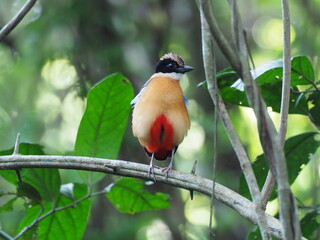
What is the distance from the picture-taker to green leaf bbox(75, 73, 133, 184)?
3236mm

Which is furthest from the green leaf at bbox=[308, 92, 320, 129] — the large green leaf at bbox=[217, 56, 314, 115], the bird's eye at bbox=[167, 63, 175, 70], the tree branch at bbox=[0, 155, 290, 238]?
the bird's eye at bbox=[167, 63, 175, 70]

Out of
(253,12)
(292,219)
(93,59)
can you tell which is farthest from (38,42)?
(292,219)

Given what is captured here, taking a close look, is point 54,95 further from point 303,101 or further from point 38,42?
point 303,101

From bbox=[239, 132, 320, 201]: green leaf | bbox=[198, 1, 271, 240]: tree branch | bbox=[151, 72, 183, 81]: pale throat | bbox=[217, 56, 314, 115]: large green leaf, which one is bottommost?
bbox=[198, 1, 271, 240]: tree branch

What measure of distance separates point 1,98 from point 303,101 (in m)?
5.69

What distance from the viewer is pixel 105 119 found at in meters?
3.29

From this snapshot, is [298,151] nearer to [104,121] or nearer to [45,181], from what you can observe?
[104,121]

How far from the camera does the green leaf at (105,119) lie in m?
3.24

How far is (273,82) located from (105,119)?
3.23 ft

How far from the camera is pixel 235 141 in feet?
5.73

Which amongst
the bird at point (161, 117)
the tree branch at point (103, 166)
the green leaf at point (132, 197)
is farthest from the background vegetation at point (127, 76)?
the tree branch at point (103, 166)

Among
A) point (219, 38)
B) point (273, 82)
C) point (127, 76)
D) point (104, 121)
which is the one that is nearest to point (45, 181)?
point (104, 121)

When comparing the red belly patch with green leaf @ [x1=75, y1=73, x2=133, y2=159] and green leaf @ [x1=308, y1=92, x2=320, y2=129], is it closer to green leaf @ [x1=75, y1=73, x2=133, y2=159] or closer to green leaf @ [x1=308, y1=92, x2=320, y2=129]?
green leaf @ [x1=75, y1=73, x2=133, y2=159]

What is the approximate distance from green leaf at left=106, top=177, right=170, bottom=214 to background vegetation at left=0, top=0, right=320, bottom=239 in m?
2.35
